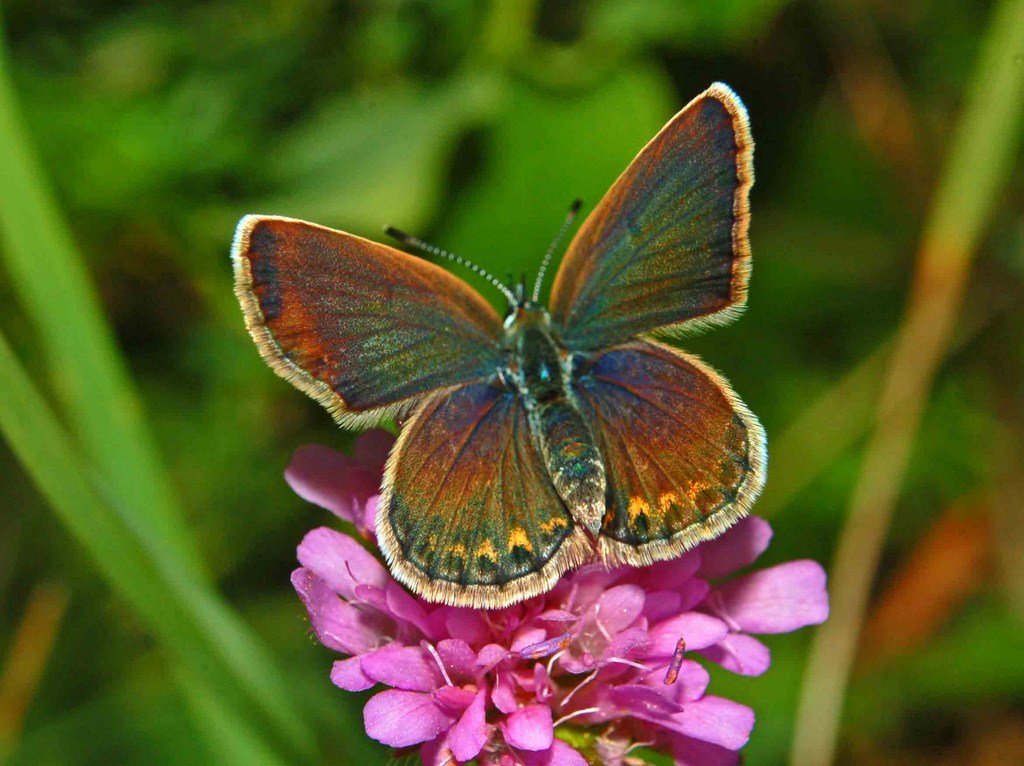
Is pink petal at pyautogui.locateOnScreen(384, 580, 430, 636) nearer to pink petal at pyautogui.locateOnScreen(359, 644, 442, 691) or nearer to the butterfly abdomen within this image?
pink petal at pyautogui.locateOnScreen(359, 644, 442, 691)

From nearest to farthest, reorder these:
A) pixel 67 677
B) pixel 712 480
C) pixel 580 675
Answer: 1. pixel 712 480
2. pixel 580 675
3. pixel 67 677

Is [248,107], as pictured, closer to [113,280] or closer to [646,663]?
[113,280]

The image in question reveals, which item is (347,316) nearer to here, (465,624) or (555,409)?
(555,409)

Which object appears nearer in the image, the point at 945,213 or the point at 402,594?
the point at 402,594

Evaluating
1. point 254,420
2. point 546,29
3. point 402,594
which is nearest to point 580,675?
point 402,594

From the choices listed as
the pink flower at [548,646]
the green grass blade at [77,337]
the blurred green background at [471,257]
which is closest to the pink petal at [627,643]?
the pink flower at [548,646]
